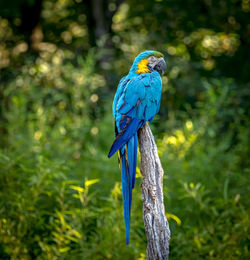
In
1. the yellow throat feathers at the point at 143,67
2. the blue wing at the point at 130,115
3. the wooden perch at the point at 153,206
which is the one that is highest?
the yellow throat feathers at the point at 143,67

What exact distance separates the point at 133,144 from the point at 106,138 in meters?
1.80

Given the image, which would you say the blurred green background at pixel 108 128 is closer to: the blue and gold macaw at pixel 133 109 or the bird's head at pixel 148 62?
the blue and gold macaw at pixel 133 109

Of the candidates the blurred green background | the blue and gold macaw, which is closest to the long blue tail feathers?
the blue and gold macaw

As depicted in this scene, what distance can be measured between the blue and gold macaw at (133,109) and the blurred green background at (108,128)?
0.41 metres

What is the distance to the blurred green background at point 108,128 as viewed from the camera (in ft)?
8.18

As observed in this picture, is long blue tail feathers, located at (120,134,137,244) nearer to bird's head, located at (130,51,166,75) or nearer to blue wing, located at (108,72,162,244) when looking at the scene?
blue wing, located at (108,72,162,244)

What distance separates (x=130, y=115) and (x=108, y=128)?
1672mm

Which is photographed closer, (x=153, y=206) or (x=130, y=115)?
(x=153, y=206)

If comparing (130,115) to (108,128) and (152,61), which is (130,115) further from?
(108,128)

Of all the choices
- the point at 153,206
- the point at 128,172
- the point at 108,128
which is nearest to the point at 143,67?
the point at 128,172

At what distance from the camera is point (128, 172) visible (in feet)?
6.54

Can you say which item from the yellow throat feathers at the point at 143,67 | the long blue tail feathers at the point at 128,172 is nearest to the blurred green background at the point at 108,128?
the long blue tail feathers at the point at 128,172

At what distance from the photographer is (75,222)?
96.1 inches

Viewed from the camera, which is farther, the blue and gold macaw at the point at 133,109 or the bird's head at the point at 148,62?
the bird's head at the point at 148,62
